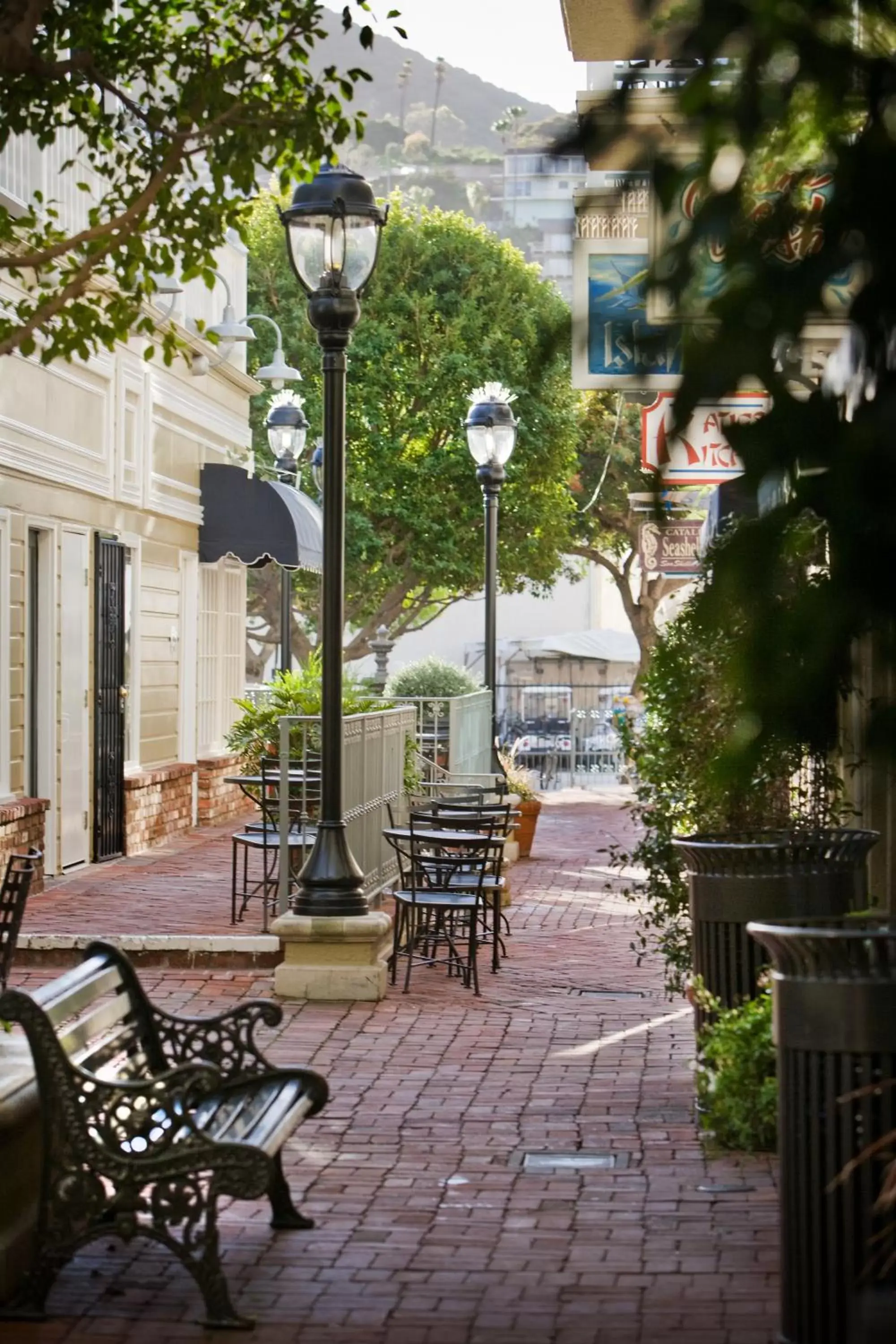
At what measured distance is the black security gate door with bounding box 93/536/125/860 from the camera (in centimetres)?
1731

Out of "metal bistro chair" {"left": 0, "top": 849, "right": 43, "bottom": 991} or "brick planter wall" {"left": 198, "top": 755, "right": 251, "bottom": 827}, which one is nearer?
"metal bistro chair" {"left": 0, "top": 849, "right": 43, "bottom": 991}

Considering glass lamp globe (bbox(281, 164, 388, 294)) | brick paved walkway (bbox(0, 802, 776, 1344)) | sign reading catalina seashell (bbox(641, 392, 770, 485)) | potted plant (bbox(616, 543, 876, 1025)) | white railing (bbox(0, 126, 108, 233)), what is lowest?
brick paved walkway (bbox(0, 802, 776, 1344))

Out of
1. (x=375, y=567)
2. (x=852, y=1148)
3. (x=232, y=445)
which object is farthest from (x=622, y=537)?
(x=852, y=1148)

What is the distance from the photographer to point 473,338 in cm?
3597

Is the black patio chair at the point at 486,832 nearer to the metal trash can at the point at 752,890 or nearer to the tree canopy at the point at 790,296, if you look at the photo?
the metal trash can at the point at 752,890

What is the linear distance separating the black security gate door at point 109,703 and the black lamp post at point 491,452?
410 cm

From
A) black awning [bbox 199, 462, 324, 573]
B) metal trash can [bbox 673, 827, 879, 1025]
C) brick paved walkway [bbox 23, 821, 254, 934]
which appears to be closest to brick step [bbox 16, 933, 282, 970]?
brick paved walkway [bbox 23, 821, 254, 934]

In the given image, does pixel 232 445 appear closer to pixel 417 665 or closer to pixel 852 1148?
pixel 417 665

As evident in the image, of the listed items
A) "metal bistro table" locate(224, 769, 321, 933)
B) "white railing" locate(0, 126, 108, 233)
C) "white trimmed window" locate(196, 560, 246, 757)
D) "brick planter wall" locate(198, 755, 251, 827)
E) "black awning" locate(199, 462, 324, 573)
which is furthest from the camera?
"white trimmed window" locate(196, 560, 246, 757)

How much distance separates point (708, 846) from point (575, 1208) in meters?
1.60

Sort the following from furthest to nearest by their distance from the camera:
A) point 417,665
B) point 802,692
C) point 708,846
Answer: point 417,665
point 708,846
point 802,692

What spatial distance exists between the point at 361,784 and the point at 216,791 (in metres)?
9.63

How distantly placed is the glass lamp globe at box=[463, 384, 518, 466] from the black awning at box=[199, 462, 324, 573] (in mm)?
2232

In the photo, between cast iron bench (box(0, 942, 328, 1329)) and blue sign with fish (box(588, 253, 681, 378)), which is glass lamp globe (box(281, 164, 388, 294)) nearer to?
cast iron bench (box(0, 942, 328, 1329))
